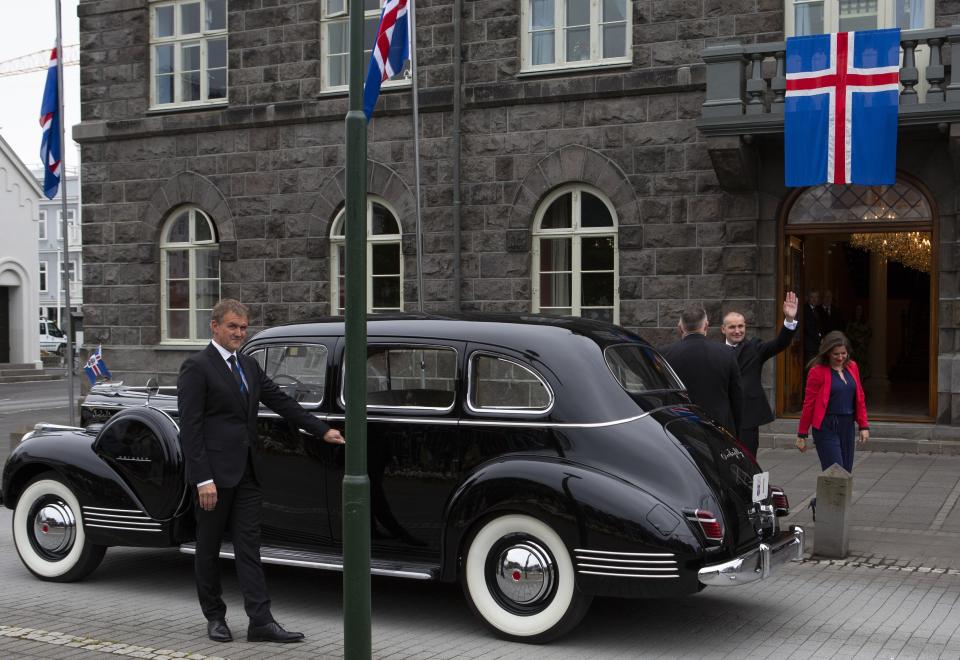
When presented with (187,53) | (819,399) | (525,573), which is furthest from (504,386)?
(187,53)

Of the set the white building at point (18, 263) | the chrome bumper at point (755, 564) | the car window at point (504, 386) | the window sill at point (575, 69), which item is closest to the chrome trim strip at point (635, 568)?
the chrome bumper at point (755, 564)

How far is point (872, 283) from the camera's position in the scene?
71.6 feet

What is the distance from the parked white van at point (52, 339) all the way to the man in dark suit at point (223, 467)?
49449 mm

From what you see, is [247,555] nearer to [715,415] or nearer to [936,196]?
[715,415]

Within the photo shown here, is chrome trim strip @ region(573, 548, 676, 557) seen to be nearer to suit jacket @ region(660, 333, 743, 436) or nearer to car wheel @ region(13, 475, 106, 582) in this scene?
suit jacket @ region(660, 333, 743, 436)

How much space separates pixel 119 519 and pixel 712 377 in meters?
4.26

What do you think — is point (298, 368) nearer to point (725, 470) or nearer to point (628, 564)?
point (628, 564)

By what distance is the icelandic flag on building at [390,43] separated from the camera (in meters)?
15.0

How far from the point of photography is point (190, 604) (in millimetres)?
7625

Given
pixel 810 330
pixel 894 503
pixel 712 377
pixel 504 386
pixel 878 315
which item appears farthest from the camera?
pixel 878 315

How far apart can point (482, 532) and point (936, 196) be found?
10.2 meters

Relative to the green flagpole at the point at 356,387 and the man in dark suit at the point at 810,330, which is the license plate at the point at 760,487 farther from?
the man in dark suit at the point at 810,330

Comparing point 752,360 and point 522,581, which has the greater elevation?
point 752,360

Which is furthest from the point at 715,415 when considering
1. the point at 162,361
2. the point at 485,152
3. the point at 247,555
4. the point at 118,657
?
the point at 162,361
